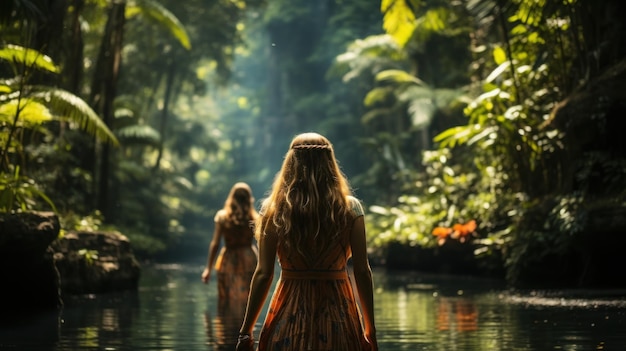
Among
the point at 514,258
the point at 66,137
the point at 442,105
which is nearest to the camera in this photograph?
the point at 514,258

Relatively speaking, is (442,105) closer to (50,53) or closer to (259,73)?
(50,53)

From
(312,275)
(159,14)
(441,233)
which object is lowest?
(312,275)

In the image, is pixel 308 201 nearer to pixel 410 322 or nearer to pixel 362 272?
pixel 362 272

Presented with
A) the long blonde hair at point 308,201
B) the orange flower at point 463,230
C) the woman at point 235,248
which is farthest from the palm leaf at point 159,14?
the long blonde hair at point 308,201

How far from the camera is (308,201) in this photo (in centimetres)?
→ 452

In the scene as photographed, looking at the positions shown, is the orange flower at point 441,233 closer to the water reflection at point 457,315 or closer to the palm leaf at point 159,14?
the water reflection at point 457,315

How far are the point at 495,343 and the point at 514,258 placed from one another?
766 cm

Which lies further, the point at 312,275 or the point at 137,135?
the point at 137,135

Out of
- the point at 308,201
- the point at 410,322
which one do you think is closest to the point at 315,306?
the point at 308,201

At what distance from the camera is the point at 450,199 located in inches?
865

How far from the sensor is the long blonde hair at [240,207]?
11.1m

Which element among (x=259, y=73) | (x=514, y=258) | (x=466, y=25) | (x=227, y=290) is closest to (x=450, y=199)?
(x=514, y=258)

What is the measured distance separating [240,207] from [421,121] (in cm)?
1638

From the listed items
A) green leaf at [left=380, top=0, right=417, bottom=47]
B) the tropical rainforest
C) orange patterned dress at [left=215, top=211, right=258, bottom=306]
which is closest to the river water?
orange patterned dress at [left=215, top=211, right=258, bottom=306]
